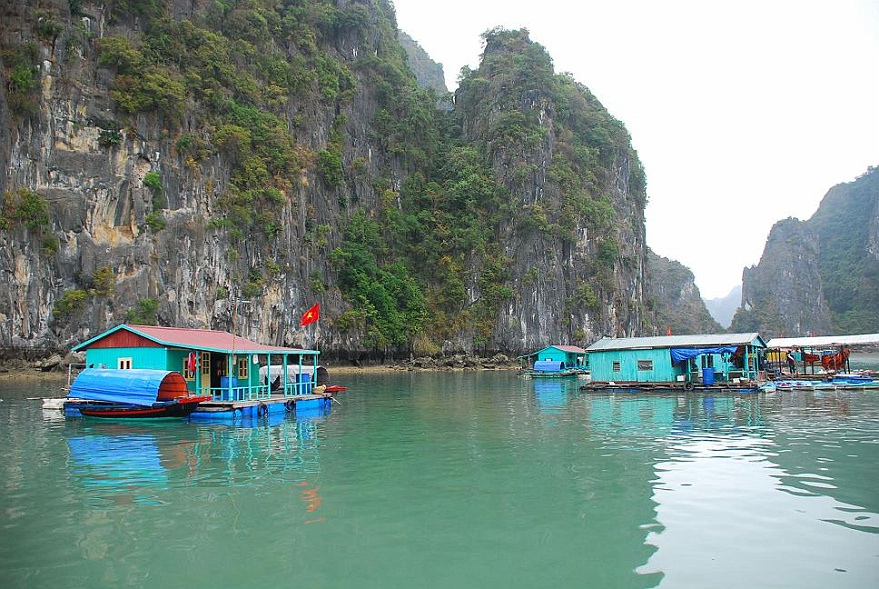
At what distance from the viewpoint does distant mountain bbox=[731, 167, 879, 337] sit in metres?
142

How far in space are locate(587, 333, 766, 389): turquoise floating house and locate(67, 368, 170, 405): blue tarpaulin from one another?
22345 mm

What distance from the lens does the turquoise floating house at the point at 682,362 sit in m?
31.8

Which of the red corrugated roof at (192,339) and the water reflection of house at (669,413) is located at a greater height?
the red corrugated roof at (192,339)

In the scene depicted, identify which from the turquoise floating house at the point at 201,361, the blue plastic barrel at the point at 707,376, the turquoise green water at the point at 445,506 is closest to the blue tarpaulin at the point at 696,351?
the blue plastic barrel at the point at 707,376

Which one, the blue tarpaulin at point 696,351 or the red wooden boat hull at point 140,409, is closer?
the red wooden boat hull at point 140,409

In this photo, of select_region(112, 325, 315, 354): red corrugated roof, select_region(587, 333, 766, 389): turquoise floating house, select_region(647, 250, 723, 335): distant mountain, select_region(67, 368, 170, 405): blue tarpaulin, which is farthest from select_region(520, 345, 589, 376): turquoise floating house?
select_region(647, 250, 723, 335): distant mountain

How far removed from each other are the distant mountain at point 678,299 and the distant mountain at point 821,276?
955 cm

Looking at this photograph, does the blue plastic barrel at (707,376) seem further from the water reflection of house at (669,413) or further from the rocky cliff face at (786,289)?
the rocky cliff face at (786,289)

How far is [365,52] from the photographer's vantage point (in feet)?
255

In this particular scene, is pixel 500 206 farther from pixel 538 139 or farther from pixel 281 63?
pixel 281 63

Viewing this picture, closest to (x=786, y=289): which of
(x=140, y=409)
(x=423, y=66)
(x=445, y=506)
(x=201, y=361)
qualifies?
(x=423, y=66)

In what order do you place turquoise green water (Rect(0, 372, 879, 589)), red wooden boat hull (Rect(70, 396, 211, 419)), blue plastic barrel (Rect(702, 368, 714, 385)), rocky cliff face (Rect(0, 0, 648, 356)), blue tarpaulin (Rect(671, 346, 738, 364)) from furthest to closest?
rocky cliff face (Rect(0, 0, 648, 356))
blue tarpaulin (Rect(671, 346, 738, 364))
blue plastic barrel (Rect(702, 368, 714, 385))
red wooden boat hull (Rect(70, 396, 211, 419))
turquoise green water (Rect(0, 372, 879, 589))

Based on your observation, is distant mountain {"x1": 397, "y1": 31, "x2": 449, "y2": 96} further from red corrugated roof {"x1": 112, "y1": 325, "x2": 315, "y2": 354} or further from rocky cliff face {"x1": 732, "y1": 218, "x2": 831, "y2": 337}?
red corrugated roof {"x1": 112, "y1": 325, "x2": 315, "y2": 354}

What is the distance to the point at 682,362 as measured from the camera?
3288 cm
